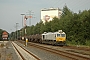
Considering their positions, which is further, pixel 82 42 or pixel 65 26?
pixel 65 26

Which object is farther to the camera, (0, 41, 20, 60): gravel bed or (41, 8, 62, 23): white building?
(41, 8, 62, 23): white building

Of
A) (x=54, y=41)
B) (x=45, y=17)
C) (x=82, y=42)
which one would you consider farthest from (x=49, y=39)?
(x=45, y=17)

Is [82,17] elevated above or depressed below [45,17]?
below

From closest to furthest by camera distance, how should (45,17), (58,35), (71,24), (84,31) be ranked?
(58,35)
(84,31)
(71,24)
(45,17)

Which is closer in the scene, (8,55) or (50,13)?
(8,55)

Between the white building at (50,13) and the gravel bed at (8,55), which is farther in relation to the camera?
the white building at (50,13)

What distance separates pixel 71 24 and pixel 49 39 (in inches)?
335

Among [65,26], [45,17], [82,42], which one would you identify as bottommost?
[82,42]

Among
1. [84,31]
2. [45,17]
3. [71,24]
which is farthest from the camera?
[45,17]

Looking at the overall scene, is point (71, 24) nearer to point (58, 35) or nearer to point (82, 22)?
point (82, 22)

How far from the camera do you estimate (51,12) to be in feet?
573

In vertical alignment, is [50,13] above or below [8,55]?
above

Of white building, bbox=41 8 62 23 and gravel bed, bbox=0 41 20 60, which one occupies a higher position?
white building, bbox=41 8 62 23

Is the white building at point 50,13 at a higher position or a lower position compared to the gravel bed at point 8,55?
higher
